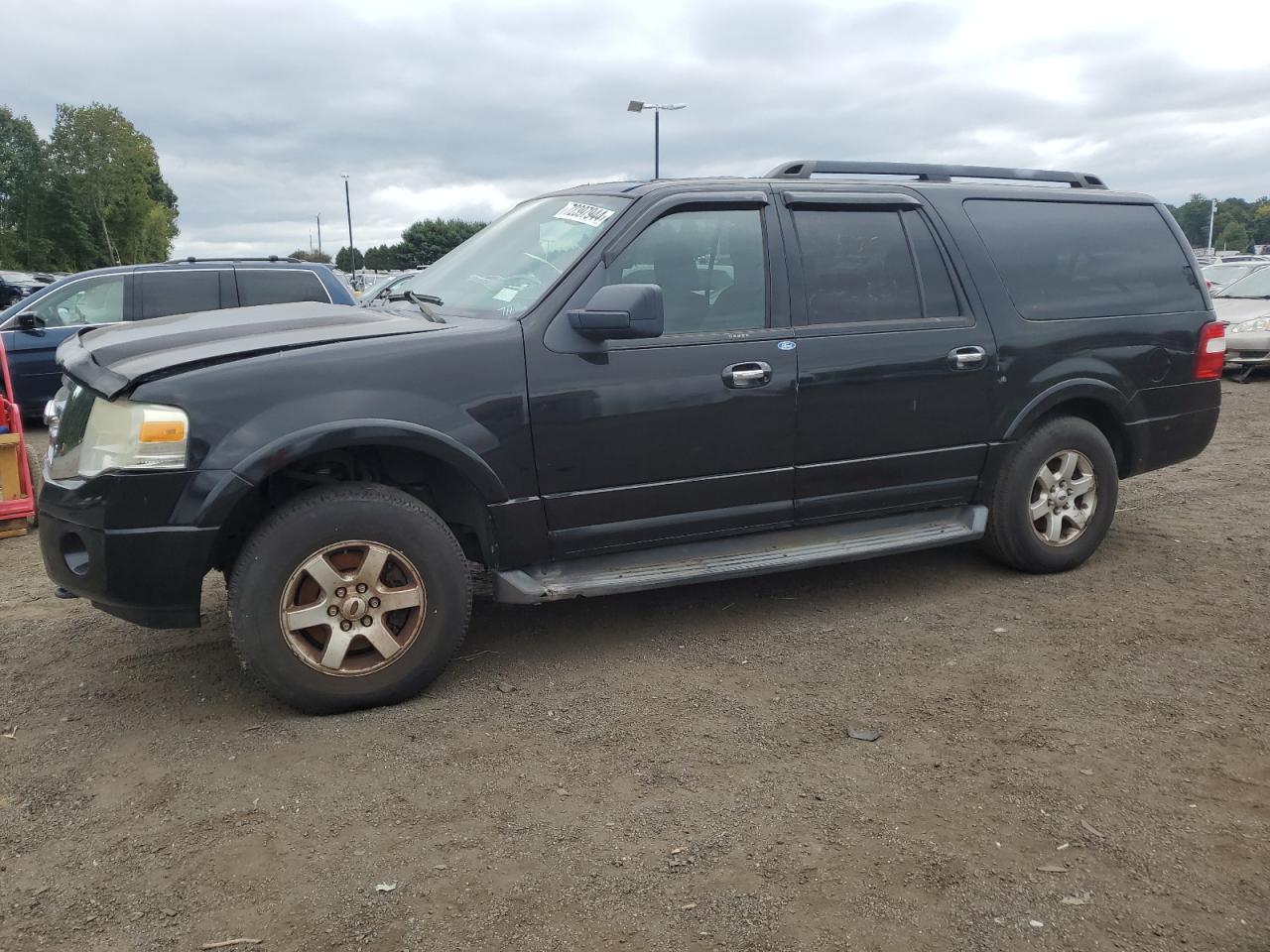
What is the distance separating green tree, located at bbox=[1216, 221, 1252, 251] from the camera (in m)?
94.7

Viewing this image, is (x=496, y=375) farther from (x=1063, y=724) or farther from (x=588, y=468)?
(x=1063, y=724)

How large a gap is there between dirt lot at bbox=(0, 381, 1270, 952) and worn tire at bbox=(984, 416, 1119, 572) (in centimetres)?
36

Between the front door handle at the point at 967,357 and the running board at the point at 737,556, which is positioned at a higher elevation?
the front door handle at the point at 967,357

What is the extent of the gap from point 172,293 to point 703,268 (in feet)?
25.0

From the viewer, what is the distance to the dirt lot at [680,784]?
2400mm

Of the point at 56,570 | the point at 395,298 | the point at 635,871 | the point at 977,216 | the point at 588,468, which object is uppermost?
the point at 977,216

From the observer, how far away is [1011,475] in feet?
15.5

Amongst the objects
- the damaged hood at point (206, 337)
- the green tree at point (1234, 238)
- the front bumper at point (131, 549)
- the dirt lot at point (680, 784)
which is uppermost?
the green tree at point (1234, 238)

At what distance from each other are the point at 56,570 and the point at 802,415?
285 centimetres

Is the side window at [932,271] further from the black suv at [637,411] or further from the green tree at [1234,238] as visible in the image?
the green tree at [1234,238]

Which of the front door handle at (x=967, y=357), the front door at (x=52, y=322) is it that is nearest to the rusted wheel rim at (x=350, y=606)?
the front door handle at (x=967, y=357)

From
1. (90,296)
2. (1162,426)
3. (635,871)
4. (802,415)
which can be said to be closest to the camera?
(635,871)

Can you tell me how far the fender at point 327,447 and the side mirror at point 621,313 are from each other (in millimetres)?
640

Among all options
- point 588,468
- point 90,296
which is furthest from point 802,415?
point 90,296
